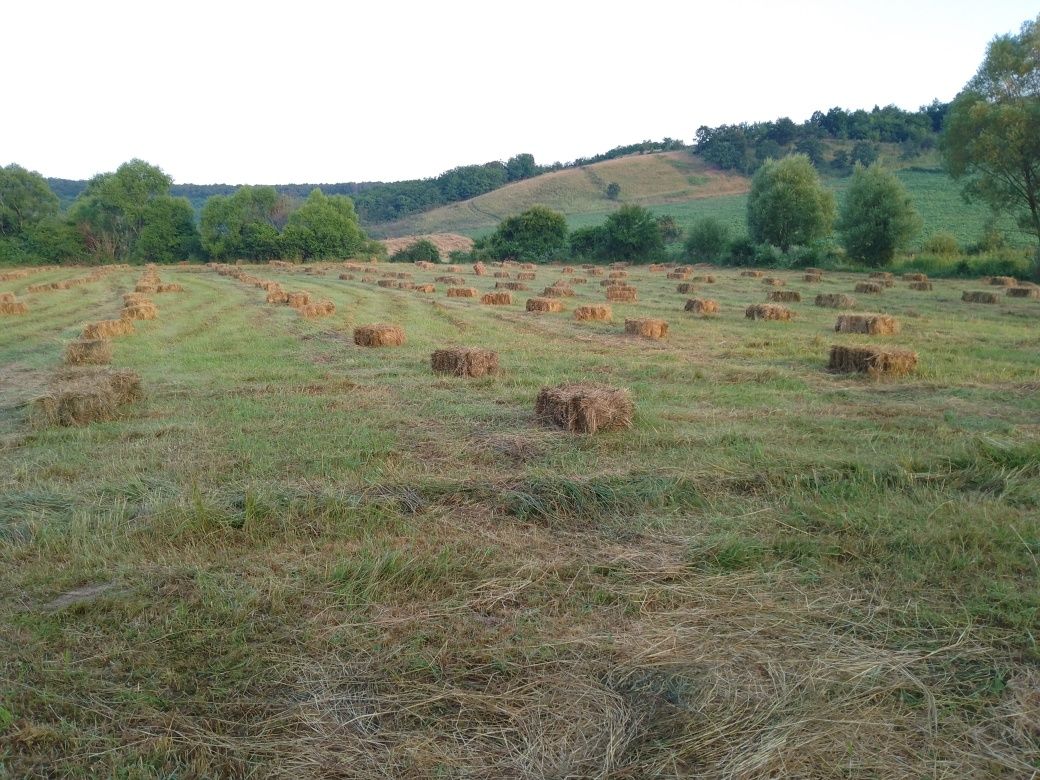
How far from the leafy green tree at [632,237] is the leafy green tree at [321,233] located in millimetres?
25490

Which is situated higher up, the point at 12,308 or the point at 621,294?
the point at 12,308

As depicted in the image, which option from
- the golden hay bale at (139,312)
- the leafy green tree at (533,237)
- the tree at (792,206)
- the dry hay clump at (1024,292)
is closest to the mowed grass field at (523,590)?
the golden hay bale at (139,312)

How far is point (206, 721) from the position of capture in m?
3.49

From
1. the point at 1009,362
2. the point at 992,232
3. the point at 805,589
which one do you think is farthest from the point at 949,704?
the point at 992,232

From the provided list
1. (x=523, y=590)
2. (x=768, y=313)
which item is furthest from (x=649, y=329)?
(x=523, y=590)

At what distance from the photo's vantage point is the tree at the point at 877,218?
4069cm

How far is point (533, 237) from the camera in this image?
62812mm

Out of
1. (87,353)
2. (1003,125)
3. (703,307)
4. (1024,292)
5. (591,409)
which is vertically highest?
(1003,125)

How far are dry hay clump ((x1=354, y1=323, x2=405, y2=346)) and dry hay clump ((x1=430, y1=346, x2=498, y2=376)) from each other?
3387 mm

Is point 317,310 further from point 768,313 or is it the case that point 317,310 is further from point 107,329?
point 768,313

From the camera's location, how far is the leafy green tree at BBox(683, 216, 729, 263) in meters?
51.2

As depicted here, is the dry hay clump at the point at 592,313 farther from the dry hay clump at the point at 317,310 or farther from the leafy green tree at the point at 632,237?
the leafy green tree at the point at 632,237

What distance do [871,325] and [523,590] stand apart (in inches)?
552

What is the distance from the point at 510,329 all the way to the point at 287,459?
11.2 meters
